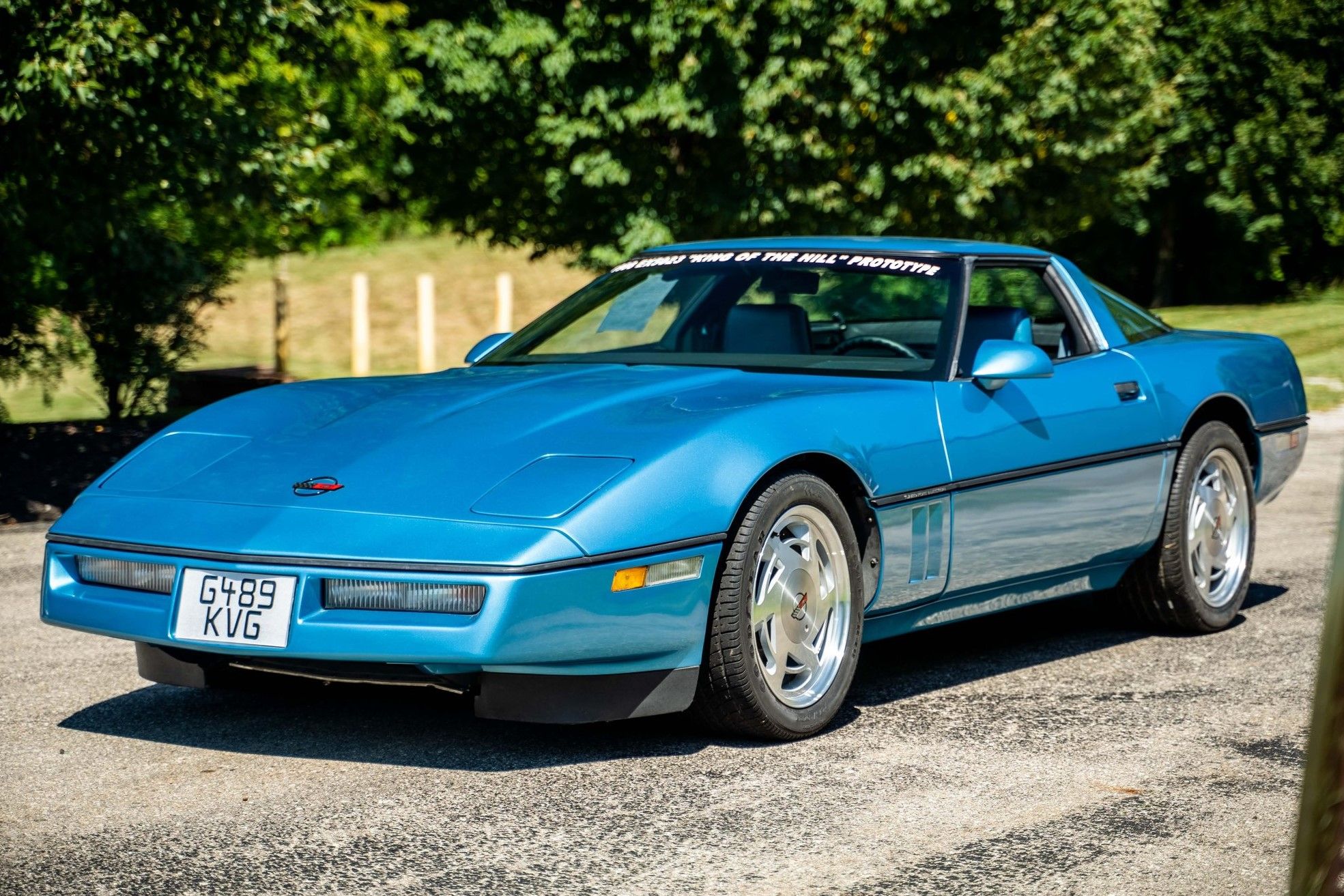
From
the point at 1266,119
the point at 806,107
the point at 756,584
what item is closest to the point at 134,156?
the point at 756,584

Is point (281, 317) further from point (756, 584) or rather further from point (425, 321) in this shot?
point (756, 584)

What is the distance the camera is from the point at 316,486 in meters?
4.39

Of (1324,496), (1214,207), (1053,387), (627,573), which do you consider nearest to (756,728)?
(627,573)

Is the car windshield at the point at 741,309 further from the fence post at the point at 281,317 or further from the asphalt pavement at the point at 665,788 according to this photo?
the fence post at the point at 281,317

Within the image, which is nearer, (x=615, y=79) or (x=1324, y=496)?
(x=1324, y=496)

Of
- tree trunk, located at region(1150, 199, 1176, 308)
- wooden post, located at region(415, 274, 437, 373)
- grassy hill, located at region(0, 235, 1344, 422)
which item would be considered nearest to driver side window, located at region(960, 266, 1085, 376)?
grassy hill, located at region(0, 235, 1344, 422)

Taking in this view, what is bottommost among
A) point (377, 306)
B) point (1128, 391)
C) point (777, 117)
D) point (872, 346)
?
point (377, 306)

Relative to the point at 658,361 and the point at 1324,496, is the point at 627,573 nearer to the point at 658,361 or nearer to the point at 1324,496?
the point at 658,361

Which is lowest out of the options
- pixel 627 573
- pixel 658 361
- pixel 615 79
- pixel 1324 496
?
pixel 1324 496

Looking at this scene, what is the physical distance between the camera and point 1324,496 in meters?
10.5

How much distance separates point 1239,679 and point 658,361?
2126 mm

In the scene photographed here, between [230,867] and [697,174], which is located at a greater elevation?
[697,174]

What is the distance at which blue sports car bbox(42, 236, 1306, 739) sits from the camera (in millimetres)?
4156

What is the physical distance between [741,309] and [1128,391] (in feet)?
4.54
